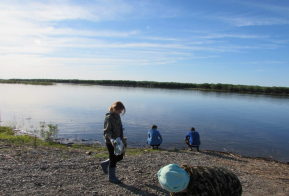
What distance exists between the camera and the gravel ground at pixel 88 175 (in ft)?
17.7

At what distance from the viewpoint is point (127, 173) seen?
6.80 metres

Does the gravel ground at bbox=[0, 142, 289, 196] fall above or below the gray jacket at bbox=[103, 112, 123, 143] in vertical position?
below

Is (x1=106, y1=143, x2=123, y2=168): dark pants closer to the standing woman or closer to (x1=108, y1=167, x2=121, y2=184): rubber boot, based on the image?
the standing woman

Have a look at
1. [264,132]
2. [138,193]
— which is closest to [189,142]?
[138,193]

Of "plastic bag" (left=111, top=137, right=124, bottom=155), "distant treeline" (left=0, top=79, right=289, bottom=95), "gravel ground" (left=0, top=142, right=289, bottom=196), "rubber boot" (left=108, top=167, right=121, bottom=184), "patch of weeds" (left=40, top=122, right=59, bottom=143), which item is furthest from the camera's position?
"distant treeline" (left=0, top=79, right=289, bottom=95)

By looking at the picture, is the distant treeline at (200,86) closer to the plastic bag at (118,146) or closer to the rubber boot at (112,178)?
the rubber boot at (112,178)

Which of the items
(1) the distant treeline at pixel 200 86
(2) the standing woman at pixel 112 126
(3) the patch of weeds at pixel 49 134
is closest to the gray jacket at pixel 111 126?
(2) the standing woman at pixel 112 126

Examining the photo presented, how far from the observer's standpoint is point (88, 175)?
6.34 metres

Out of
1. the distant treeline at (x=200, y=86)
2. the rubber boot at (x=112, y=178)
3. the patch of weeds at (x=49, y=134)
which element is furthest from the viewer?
the distant treeline at (x=200, y=86)

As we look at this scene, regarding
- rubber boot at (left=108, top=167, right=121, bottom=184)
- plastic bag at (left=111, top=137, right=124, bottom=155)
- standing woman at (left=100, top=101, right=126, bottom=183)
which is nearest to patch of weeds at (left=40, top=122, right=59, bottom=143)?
rubber boot at (left=108, top=167, right=121, bottom=184)

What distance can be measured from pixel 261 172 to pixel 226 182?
6.80m

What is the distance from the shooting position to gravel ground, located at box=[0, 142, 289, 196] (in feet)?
17.7

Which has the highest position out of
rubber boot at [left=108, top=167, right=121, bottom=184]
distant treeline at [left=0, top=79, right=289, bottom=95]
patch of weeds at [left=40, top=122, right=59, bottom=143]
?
distant treeline at [left=0, top=79, right=289, bottom=95]

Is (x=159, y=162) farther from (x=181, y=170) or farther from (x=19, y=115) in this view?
(x=19, y=115)
